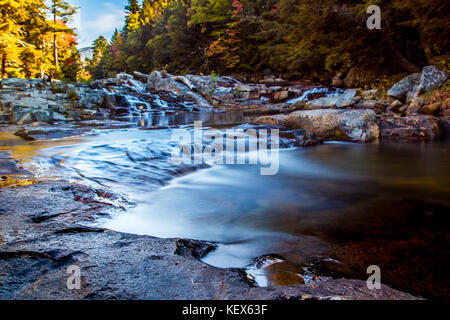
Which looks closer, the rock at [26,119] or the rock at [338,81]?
the rock at [26,119]

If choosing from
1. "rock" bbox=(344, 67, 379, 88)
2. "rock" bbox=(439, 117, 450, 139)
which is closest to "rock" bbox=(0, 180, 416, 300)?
"rock" bbox=(439, 117, 450, 139)

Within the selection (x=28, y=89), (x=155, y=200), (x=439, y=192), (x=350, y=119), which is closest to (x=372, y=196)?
(x=439, y=192)

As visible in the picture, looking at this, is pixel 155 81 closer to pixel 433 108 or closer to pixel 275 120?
pixel 275 120

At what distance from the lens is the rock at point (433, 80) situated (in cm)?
897

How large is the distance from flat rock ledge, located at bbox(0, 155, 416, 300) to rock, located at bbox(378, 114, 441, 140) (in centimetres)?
638

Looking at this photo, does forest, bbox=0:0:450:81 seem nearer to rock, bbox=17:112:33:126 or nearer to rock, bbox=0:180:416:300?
rock, bbox=17:112:33:126

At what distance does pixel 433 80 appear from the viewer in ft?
29.7

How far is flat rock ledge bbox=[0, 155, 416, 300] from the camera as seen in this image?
109 centimetres

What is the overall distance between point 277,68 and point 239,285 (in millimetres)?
26073

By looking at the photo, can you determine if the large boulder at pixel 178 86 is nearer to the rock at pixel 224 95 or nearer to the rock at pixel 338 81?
the rock at pixel 224 95

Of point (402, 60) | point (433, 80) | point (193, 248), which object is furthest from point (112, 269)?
point (402, 60)

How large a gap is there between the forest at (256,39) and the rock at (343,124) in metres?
5.48

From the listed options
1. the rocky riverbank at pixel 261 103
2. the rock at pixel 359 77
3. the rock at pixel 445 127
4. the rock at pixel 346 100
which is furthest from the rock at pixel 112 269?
the rock at pixel 359 77

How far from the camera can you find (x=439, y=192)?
320 cm
